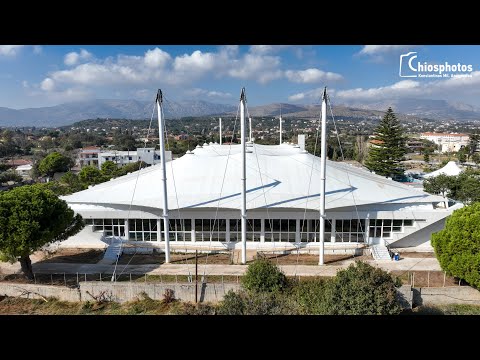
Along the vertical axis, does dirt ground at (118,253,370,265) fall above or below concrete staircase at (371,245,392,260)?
below

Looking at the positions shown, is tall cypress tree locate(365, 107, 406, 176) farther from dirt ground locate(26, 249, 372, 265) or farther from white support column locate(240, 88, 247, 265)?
white support column locate(240, 88, 247, 265)

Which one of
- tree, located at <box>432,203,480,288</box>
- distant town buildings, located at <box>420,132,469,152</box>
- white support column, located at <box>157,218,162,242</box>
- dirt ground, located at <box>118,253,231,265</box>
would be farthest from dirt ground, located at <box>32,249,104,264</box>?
distant town buildings, located at <box>420,132,469,152</box>

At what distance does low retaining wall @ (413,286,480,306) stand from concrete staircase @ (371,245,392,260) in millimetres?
3023

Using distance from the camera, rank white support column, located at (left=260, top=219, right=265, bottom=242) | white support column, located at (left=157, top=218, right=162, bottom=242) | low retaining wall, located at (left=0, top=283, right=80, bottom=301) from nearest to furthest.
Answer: low retaining wall, located at (left=0, top=283, right=80, bottom=301) → white support column, located at (left=260, top=219, right=265, bottom=242) → white support column, located at (left=157, top=218, right=162, bottom=242)

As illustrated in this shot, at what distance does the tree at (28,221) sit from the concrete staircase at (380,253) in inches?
464

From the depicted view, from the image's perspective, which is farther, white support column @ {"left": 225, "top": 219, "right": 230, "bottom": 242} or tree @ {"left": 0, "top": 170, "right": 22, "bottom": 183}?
tree @ {"left": 0, "top": 170, "right": 22, "bottom": 183}

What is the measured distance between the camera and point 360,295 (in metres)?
9.23

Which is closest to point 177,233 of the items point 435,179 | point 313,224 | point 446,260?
point 313,224

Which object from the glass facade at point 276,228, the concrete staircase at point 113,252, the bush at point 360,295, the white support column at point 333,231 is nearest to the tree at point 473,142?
the glass facade at point 276,228

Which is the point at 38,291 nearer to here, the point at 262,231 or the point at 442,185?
the point at 262,231

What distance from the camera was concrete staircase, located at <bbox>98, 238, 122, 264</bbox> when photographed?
14247 mm

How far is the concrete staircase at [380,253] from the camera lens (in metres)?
14.3

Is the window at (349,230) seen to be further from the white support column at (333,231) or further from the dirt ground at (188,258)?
the dirt ground at (188,258)

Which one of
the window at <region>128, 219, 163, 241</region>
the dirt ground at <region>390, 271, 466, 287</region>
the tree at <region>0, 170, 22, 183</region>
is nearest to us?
the dirt ground at <region>390, 271, 466, 287</region>
